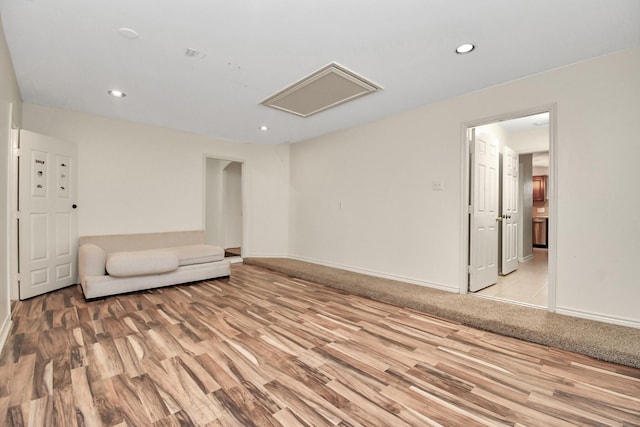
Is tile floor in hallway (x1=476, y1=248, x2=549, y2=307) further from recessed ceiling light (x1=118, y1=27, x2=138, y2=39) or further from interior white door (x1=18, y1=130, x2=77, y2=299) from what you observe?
interior white door (x1=18, y1=130, x2=77, y2=299)

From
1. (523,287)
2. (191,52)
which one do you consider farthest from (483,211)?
(191,52)

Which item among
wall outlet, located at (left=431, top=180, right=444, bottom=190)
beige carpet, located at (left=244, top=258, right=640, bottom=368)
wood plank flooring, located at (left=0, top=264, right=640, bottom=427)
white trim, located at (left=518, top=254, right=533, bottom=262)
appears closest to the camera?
wood plank flooring, located at (left=0, top=264, right=640, bottom=427)

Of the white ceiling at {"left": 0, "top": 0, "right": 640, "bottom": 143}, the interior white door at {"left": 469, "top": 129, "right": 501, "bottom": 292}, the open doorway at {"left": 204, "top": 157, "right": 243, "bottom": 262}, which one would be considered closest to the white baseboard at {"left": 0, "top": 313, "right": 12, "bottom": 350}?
the white ceiling at {"left": 0, "top": 0, "right": 640, "bottom": 143}

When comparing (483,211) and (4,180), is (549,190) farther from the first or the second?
(4,180)

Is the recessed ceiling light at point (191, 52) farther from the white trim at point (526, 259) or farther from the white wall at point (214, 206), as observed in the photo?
the white trim at point (526, 259)

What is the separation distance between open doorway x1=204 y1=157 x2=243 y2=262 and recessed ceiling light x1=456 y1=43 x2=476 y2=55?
5.13 meters

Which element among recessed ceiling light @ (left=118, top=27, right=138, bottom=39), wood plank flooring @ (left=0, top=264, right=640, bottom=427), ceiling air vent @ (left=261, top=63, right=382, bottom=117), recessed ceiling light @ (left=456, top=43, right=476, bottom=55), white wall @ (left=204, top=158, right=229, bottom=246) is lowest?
wood plank flooring @ (left=0, top=264, right=640, bottom=427)

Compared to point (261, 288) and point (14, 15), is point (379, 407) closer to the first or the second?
point (261, 288)

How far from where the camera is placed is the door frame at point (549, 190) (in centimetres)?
259

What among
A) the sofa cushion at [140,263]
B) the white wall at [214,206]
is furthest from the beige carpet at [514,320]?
the white wall at [214,206]

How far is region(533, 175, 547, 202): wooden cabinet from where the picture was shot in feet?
24.8

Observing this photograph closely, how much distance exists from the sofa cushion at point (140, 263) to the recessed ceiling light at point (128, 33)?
2.44 meters

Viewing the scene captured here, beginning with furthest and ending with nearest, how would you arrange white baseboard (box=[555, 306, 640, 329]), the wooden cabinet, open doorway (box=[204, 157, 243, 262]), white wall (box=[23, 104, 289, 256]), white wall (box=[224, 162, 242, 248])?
the wooden cabinet
white wall (box=[224, 162, 242, 248])
open doorway (box=[204, 157, 243, 262])
white wall (box=[23, 104, 289, 256])
white baseboard (box=[555, 306, 640, 329])

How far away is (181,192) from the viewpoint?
4.73 meters
